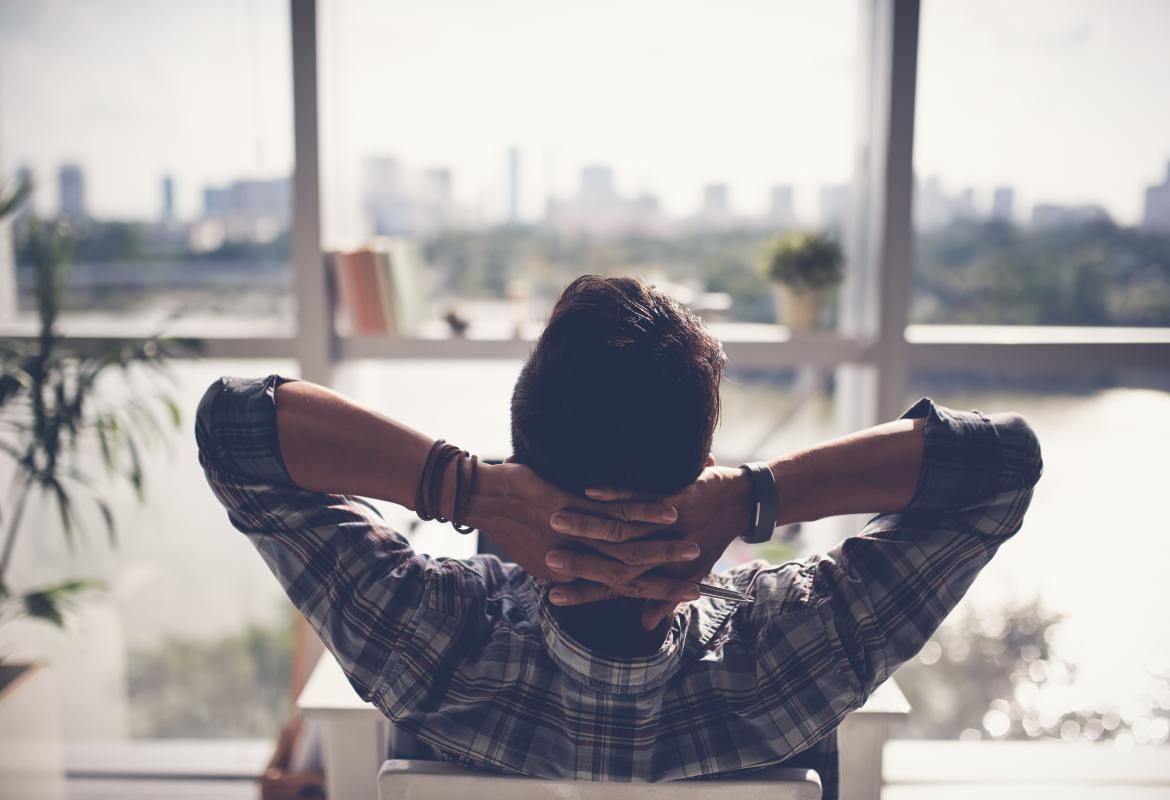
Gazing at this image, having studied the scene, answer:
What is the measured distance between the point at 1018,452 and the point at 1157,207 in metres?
1.65

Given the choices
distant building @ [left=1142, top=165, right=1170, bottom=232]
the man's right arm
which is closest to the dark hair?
the man's right arm

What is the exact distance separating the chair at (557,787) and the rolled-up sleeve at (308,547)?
124 millimetres

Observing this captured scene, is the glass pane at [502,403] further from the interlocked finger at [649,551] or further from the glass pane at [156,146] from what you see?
the interlocked finger at [649,551]

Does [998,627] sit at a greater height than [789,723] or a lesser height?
lesser

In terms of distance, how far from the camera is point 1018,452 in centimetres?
94

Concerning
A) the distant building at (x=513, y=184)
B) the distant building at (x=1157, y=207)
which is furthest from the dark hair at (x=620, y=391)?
the distant building at (x=1157, y=207)

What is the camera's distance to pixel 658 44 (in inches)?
84.9

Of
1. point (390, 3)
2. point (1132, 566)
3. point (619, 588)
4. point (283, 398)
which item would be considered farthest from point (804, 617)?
point (390, 3)

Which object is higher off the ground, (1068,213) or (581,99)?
(581,99)

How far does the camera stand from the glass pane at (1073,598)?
2.21 metres

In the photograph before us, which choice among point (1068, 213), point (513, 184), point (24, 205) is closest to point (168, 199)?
point (24, 205)

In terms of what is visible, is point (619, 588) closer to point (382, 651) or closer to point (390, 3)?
point (382, 651)

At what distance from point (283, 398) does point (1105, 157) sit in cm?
216

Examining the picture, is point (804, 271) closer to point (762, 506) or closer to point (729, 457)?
point (729, 457)
